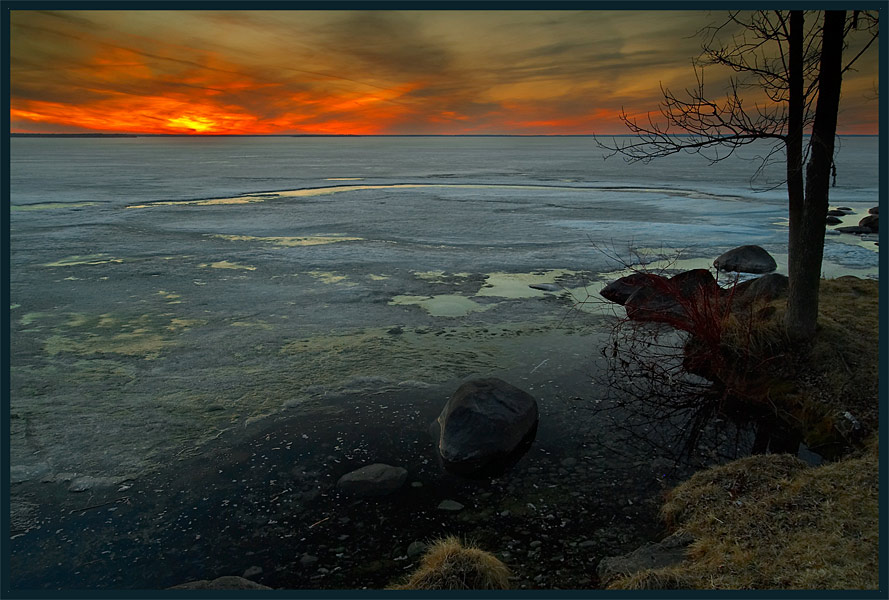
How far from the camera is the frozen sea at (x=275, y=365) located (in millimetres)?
4828

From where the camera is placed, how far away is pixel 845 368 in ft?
22.6

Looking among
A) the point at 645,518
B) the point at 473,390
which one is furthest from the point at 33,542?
the point at 645,518

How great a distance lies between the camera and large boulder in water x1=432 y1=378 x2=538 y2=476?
564cm

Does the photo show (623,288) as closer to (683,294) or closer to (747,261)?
(683,294)

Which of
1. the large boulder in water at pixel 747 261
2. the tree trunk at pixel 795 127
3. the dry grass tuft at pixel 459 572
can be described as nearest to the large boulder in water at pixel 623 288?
the tree trunk at pixel 795 127

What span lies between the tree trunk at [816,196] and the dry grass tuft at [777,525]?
2.23 meters

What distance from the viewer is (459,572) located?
3959 mm

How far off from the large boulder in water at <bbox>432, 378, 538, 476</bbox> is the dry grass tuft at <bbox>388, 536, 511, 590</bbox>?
1392 mm

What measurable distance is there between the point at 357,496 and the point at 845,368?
547 cm

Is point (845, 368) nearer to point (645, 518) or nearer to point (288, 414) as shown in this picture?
point (645, 518)

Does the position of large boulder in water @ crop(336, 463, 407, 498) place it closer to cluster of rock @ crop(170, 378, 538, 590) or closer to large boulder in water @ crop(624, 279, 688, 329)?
cluster of rock @ crop(170, 378, 538, 590)

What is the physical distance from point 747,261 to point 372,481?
34.8 ft

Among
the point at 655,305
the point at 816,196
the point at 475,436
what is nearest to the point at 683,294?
the point at 655,305

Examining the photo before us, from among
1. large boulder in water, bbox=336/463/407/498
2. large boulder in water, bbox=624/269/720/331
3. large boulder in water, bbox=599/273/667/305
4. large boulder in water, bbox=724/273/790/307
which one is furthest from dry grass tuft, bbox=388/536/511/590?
large boulder in water, bbox=599/273/667/305
